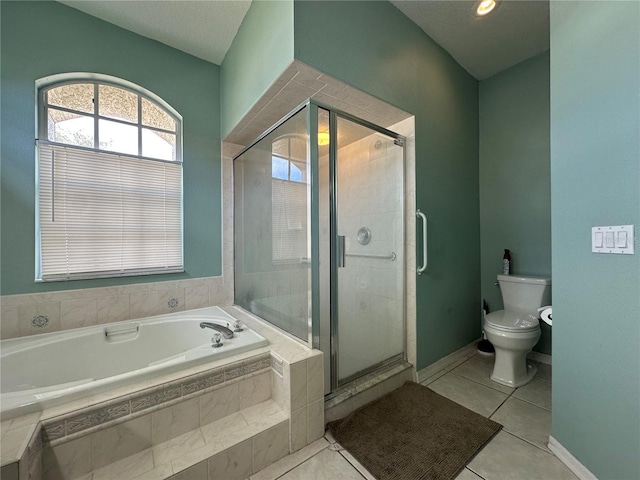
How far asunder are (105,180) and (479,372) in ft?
10.8

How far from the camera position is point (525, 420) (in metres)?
1.56

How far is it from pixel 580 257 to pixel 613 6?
1.03m

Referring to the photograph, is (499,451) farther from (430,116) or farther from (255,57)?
(255,57)

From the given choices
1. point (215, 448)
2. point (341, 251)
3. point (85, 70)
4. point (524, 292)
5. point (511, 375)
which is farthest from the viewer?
point (524, 292)

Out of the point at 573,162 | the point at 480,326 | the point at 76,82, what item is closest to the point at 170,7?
the point at 76,82

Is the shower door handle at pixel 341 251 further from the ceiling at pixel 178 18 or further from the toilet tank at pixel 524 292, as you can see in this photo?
the ceiling at pixel 178 18

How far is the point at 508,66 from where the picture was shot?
2.45 metres

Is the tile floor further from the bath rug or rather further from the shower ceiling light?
the shower ceiling light

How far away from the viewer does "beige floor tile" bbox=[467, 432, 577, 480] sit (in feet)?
3.90

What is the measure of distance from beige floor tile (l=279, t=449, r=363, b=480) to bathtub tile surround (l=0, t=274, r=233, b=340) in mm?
1512

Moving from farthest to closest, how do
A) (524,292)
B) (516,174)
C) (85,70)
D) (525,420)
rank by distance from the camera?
1. (516,174)
2. (524,292)
3. (85,70)
4. (525,420)

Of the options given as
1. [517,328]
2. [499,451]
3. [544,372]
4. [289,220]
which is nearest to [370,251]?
[289,220]

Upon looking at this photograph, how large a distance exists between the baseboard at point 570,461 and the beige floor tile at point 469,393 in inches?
13.7

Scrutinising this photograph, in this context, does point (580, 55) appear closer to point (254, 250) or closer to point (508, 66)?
point (508, 66)
